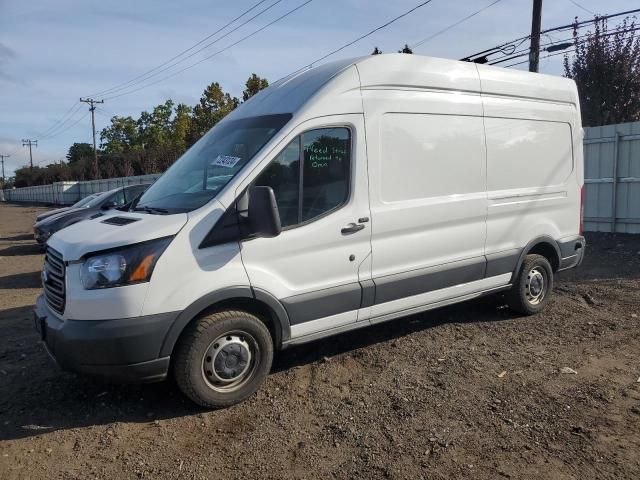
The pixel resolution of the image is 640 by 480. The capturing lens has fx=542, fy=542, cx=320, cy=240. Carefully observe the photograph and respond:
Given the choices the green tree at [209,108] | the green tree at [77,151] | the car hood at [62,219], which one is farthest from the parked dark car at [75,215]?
the green tree at [77,151]

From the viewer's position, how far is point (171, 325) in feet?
12.2

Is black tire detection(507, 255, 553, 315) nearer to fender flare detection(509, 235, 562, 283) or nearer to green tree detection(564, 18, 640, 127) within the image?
fender flare detection(509, 235, 562, 283)

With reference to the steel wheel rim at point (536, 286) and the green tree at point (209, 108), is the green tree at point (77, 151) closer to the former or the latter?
the green tree at point (209, 108)

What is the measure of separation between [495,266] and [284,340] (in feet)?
8.40

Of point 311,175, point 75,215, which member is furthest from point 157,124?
point 311,175

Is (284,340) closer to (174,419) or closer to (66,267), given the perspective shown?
(174,419)

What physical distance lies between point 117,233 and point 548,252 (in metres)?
4.84

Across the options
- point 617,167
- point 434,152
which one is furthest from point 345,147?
Result: point 617,167

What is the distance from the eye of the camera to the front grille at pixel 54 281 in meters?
3.85

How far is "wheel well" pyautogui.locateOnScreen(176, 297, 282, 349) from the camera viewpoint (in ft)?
12.9

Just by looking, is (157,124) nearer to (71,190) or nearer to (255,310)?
(71,190)

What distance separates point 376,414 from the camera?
393 centimetres

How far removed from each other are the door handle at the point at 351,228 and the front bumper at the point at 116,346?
149cm

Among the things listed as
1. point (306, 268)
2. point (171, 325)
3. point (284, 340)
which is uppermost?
point (306, 268)
